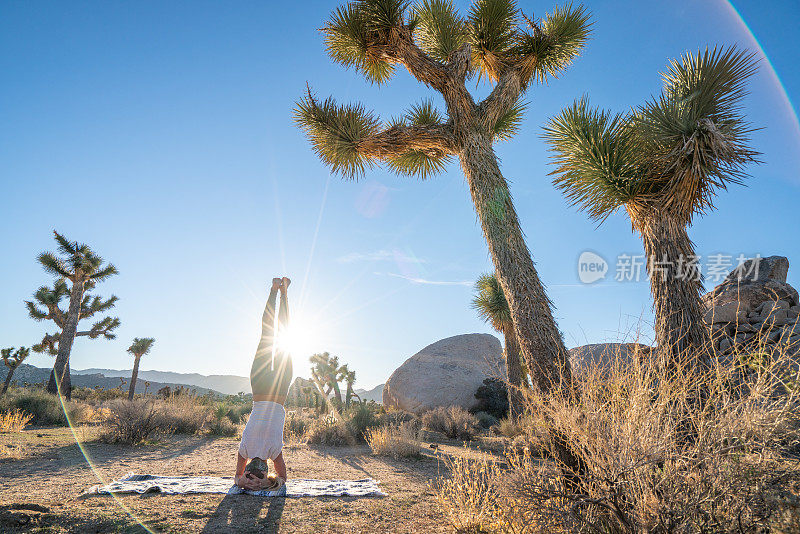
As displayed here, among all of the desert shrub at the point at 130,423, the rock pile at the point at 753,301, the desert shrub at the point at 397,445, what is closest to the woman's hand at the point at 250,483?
the desert shrub at the point at 397,445

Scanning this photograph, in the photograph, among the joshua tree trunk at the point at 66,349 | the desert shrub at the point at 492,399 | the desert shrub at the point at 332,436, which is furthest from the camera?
the desert shrub at the point at 492,399

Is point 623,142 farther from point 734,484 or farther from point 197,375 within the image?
point 197,375

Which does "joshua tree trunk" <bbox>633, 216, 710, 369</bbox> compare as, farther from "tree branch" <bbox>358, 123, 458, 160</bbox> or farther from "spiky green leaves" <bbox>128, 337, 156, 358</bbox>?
"spiky green leaves" <bbox>128, 337, 156, 358</bbox>

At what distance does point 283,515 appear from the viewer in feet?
12.8

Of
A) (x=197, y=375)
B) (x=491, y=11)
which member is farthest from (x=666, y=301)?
(x=197, y=375)

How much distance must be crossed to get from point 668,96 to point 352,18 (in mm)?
5417

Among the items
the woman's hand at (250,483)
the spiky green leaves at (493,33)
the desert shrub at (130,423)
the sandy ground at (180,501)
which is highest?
the spiky green leaves at (493,33)

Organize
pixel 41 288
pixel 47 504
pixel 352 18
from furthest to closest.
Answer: pixel 41 288
pixel 352 18
pixel 47 504

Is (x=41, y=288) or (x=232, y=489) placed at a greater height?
(x=41, y=288)

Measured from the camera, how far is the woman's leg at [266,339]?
505cm

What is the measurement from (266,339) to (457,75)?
4908 mm

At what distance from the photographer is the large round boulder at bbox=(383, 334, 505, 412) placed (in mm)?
19906

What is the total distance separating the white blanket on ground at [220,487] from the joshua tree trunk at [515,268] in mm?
2527

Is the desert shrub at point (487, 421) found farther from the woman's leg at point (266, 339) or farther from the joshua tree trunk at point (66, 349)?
the joshua tree trunk at point (66, 349)
